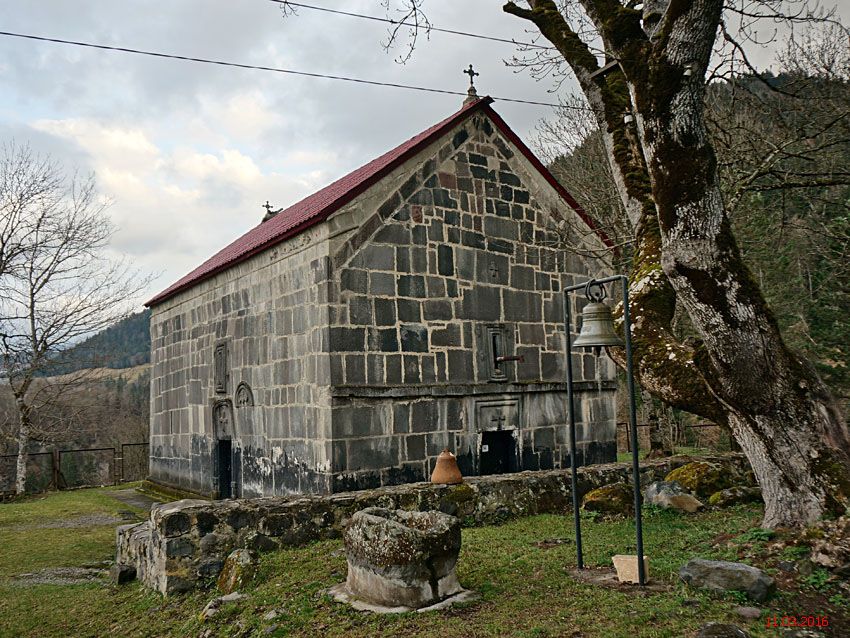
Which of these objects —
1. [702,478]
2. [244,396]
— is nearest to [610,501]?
[702,478]

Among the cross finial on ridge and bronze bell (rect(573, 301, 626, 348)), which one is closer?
bronze bell (rect(573, 301, 626, 348))

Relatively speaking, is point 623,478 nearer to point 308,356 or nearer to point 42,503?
point 308,356

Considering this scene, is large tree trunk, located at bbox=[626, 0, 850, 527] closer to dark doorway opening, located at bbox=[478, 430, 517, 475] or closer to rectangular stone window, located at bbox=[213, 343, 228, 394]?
dark doorway opening, located at bbox=[478, 430, 517, 475]

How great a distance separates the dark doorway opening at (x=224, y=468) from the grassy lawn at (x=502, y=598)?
4.21 meters

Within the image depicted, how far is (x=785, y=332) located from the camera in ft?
73.2

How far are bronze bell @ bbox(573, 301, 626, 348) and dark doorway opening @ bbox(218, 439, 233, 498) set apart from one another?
9828 mm

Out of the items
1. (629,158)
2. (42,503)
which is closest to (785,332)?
(629,158)

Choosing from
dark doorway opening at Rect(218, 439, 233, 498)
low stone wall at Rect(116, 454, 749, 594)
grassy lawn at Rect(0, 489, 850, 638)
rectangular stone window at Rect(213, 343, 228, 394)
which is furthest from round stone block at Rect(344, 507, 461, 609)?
dark doorway opening at Rect(218, 439, 233, 498)

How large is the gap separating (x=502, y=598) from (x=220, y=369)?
9.38 m

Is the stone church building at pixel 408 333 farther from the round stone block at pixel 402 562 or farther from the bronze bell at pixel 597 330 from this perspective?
the bronze bell at pixel 597 330

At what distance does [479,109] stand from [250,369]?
253 inches

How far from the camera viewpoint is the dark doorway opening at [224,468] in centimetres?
1391

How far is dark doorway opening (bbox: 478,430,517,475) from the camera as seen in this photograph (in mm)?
11820

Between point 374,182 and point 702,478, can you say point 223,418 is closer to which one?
point 374,182
